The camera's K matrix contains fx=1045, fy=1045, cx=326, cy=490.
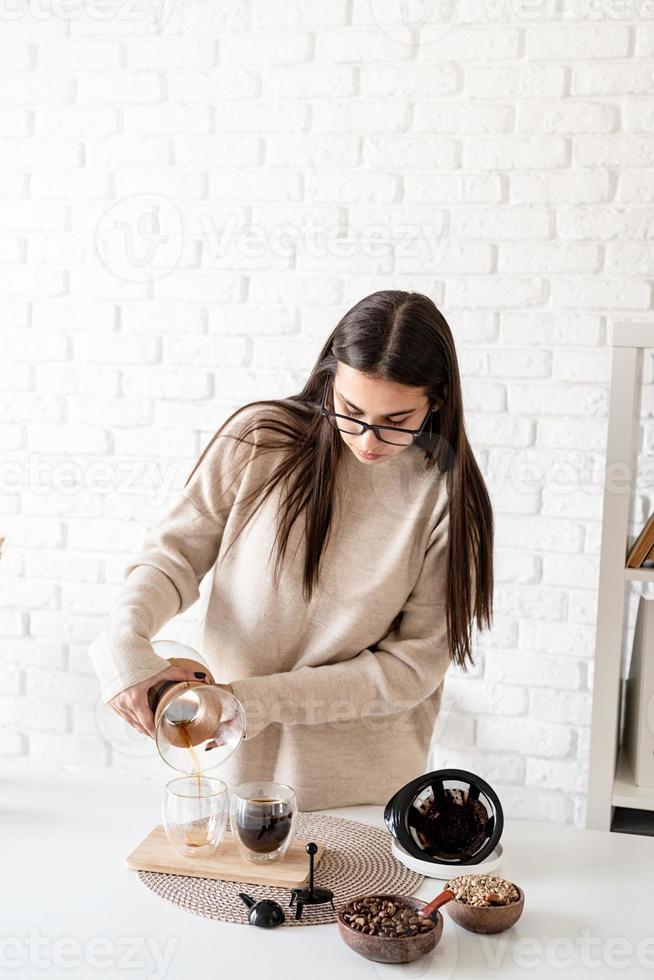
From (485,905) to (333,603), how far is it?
50 cm

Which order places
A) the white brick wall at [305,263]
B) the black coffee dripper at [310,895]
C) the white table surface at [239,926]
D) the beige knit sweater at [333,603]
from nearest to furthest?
the white table surface at [239,926], the black coffee dripper at [310,895], the beige knit sweater at [333,603], the white brick wall at [305,263]

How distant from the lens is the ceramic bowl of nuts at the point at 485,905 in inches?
44.5

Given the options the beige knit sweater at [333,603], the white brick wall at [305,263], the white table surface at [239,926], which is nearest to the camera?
the white table surface at [239,926]

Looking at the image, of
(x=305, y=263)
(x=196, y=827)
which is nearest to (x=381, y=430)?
(x=196, y=827)

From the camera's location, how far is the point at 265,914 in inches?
44.7

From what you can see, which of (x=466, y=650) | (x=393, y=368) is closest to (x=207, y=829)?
(x=466, y=650)

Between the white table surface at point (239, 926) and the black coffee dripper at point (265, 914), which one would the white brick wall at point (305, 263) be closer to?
the white table surface at point (239, 926)

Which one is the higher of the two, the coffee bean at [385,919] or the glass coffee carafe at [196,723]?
the glass coffee carafe at [196,723]

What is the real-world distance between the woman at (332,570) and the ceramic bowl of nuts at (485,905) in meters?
0.34

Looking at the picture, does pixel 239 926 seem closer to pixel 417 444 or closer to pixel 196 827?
pixel 196 827

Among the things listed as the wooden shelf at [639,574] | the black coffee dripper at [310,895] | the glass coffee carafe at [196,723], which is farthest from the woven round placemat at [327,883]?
the wooden shelf at [639,574]

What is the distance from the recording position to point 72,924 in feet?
3.68

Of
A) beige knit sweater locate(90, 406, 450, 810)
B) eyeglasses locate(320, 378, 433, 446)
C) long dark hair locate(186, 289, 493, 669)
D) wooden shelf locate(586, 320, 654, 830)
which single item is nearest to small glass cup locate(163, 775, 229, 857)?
beige knit sweater locate(90, 406, 450, 810)

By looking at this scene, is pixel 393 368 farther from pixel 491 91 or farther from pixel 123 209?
pixel 123 209
